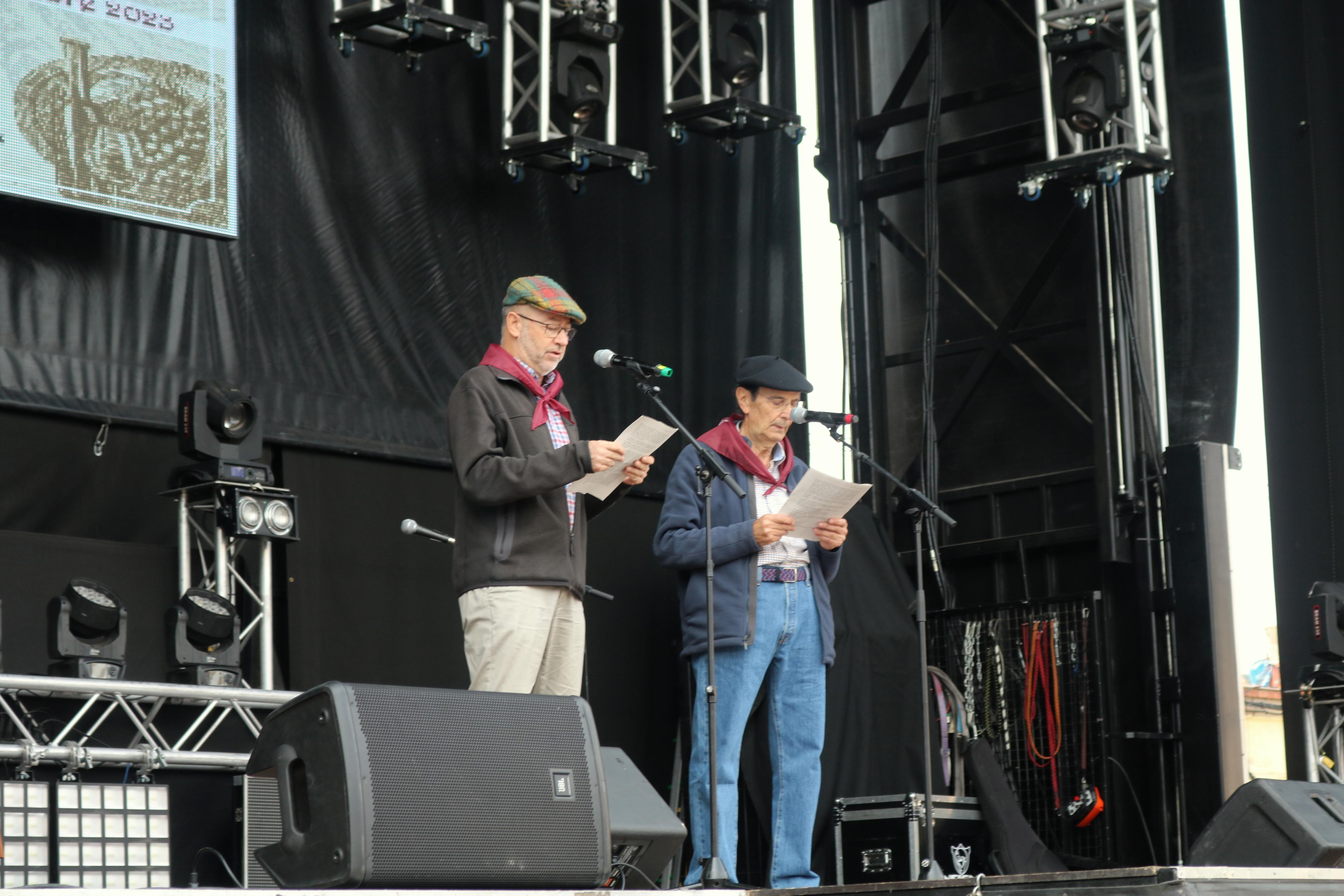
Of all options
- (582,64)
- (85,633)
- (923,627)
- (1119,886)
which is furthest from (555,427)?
(1119,886)

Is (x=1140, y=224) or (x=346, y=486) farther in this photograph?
(x=1140, y=224)

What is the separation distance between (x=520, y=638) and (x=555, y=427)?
530mm

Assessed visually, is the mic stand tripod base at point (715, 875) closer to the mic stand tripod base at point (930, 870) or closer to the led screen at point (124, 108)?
the mic stand tripod base at point (930, 870)

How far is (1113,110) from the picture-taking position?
5332 millimetres

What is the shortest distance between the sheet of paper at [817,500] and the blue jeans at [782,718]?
23 centimetres

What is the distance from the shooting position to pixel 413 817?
9.14 ft

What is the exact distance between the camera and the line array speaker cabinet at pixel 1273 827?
341cm

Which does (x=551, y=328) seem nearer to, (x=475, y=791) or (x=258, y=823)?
(x=258, y=823)

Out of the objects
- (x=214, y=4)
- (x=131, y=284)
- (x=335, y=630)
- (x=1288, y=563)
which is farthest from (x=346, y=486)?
(x=1288, y=563)

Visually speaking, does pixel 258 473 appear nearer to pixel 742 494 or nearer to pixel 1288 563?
pixel 742 494

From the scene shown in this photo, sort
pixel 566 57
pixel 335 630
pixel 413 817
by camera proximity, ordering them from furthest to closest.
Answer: pixel 566 57, pixel 335 630, pixel 413 817

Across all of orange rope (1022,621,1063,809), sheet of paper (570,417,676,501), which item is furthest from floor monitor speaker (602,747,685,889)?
orange rope (1022,621,1063,809)

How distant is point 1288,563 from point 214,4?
370cm

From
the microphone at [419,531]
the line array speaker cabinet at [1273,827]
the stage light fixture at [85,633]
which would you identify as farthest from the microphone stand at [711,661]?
the stage light fixture at [85,633]
